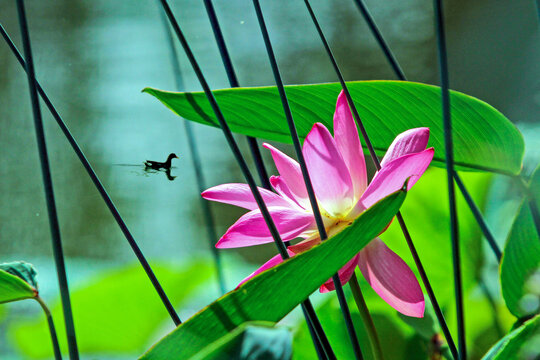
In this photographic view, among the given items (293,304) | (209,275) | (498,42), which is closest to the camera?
(293,304)

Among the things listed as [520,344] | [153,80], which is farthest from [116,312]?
[153,80]

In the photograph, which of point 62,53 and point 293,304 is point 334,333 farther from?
point 62,53

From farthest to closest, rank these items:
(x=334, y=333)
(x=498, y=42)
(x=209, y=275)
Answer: (x=498, y=42)
(x=209, y=275)
(x=334, y=333)

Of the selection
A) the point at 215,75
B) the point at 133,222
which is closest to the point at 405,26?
the point at 215,75

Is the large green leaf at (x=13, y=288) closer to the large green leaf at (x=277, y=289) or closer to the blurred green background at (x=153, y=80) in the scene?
the large green leaf at (x=277, y=289)

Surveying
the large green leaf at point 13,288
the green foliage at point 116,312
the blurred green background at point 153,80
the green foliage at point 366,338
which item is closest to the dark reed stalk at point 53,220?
the large green leaf at point 13,288

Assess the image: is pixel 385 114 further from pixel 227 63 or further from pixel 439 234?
pixel 439 234
